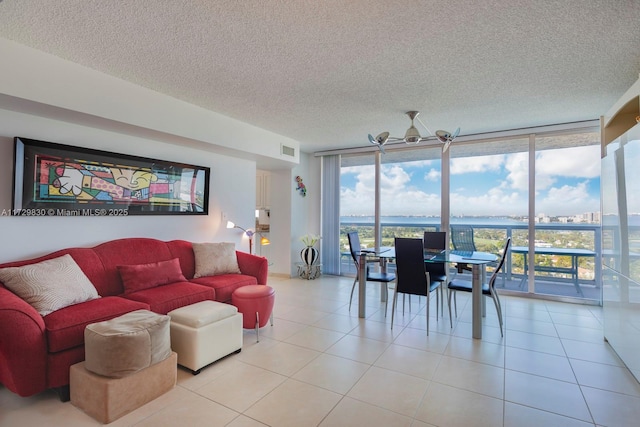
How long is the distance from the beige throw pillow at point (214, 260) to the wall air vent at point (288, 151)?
1.99 m

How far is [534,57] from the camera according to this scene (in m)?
2.65

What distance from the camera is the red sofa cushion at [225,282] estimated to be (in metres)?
3.48

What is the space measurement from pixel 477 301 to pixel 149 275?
341 cm

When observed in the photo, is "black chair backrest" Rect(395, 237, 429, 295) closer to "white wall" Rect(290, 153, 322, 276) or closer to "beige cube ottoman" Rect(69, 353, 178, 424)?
"beige cube ottoman" Rect(69, 353, 178, 424)

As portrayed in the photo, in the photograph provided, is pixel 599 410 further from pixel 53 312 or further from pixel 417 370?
pixel 53 312

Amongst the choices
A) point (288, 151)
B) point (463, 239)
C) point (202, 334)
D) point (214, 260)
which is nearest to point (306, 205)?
point (288, 151)

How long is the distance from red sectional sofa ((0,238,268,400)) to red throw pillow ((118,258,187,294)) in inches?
2.7

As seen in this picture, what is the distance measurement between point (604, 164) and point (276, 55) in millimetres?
3447

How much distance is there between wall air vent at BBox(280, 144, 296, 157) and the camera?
211 inches

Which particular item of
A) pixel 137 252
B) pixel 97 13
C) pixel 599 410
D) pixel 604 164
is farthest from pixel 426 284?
pixel 97 13

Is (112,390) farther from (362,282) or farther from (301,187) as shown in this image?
(301,187)

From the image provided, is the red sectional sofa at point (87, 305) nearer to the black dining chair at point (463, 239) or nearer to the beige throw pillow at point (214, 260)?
the beige throw pillow at point (214, 260)

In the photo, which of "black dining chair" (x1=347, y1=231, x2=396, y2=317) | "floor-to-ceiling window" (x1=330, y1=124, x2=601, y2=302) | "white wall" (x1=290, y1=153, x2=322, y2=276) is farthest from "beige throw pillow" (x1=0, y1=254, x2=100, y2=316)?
"floor-to-ceiling window" (x1=330, y1=124, x2=601, y2=302)

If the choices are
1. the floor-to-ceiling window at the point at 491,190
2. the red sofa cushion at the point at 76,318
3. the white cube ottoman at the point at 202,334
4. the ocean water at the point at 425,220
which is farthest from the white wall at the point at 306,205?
the red sofa cushion at the point at 76,318
